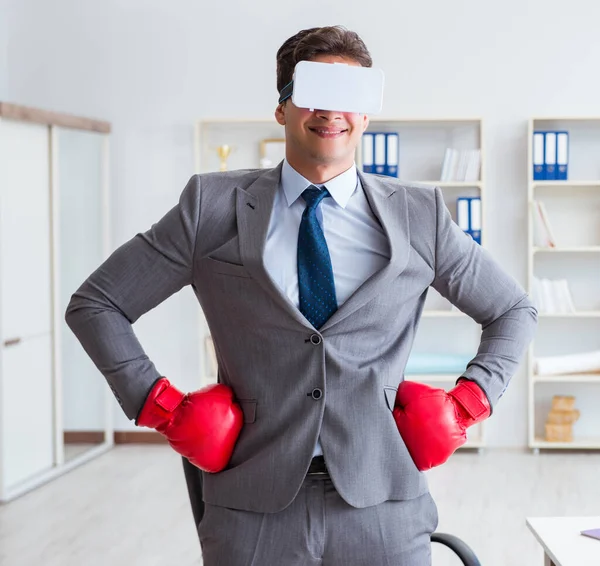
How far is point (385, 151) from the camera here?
18.5 ft

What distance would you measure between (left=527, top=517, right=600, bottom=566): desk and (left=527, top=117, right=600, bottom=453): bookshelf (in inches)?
141

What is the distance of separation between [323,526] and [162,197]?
4654mm

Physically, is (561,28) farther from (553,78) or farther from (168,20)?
(168,20)

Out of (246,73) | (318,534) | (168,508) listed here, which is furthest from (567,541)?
(246,73)

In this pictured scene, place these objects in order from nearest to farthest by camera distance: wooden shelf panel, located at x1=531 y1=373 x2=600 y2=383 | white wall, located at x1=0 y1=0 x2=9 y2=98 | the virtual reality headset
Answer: the virtual reality headset
wooden shelf panel, located at x1=531 y1=373 x2=600 y2=383
white wall, located at x1=0 y1=0 x2=9 y2=98

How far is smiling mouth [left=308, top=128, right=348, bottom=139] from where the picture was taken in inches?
61.5

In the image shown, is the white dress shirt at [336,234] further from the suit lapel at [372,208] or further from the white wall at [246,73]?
the white wall at [246,73]

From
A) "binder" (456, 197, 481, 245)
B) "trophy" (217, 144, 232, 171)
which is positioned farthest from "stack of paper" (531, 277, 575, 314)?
"trophy" (217, 144, 232, 171)

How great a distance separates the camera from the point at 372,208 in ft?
5.45

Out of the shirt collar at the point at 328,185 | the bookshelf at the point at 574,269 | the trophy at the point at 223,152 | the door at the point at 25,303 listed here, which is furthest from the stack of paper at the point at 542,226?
the shirt collar at the point at 328,185

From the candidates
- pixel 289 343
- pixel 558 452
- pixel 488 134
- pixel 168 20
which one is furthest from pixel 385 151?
pixel 289 343

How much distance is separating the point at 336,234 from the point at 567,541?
93 centimetres

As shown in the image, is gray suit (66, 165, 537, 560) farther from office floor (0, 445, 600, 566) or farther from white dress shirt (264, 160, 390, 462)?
office floor (0, 445, 600, 566)

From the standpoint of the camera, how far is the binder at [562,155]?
5.60 meters
